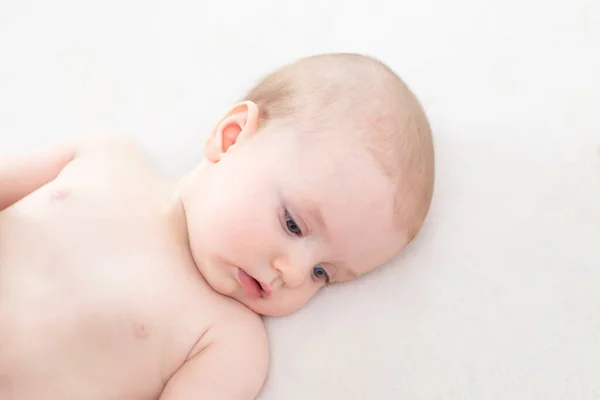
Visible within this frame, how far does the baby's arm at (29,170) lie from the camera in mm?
1095

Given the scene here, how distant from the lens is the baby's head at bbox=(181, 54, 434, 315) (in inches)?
37.4

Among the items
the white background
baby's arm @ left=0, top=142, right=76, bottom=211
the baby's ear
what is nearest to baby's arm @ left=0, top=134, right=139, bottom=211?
baby's arm @ left=0, top=142, right=76, bottom=211

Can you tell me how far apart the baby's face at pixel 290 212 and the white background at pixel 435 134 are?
13 cm

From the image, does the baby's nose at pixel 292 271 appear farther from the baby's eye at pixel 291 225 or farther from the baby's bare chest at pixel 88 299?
the baby's bare chest at pixel 88 299

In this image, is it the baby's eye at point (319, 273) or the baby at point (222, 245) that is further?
the baby's eye at point (319, 273)

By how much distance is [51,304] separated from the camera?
914 mm

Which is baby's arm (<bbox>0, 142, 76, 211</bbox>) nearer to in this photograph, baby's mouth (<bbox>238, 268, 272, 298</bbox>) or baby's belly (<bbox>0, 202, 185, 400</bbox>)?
baby's belly (<bbox>0, 202, 185, 400</bbox>)

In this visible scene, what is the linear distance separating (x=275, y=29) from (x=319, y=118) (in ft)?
1.55

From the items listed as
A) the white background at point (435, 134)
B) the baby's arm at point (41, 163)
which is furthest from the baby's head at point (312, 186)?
the baby's arm at point (41, 163)

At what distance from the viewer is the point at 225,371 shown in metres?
0.97

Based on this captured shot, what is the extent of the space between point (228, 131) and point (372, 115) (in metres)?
0.24

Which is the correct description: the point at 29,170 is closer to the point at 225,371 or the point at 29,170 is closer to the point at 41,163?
the point at 41,163

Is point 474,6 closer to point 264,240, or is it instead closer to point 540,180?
point 540,180

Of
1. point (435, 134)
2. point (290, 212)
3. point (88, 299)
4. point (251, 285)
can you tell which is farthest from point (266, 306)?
point (435, 134)
